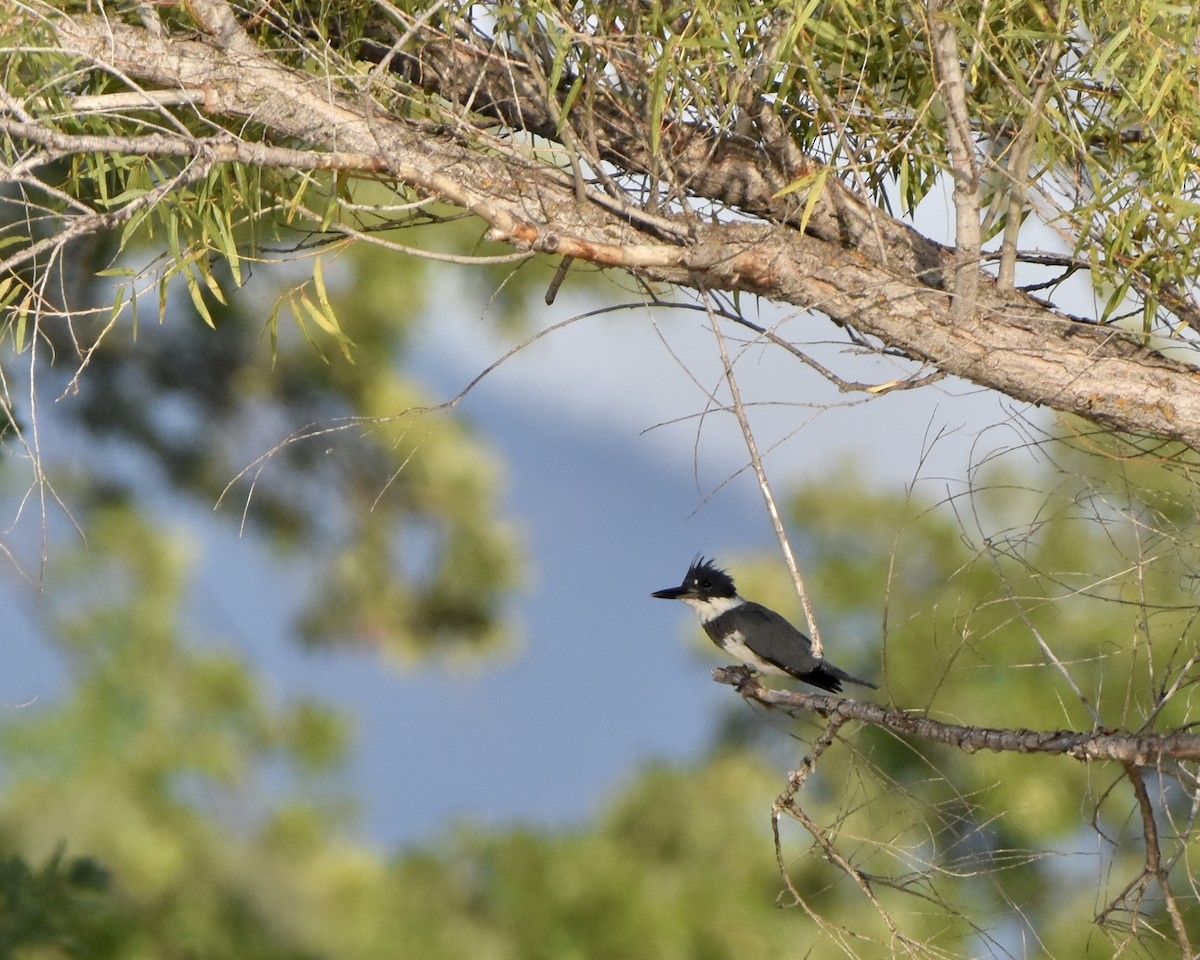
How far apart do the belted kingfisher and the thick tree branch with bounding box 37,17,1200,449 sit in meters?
0.59

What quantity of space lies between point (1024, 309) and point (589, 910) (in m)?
2.24

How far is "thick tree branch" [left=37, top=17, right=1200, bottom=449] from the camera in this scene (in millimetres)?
1072

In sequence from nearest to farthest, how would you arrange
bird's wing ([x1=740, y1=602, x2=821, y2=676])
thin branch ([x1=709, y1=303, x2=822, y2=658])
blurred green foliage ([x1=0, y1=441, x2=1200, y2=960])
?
thin branch ([x1=709, y1=303, x2=822, y2=658]), bird's wing ([x1=740, y1=602, x2=821, y2=676]), blurred green foliage ([x1=0, y1=441, x2=1200, y2=960])

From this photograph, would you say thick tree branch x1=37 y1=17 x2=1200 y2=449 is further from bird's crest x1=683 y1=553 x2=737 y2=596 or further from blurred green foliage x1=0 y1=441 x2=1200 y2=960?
blurred green foliage x1=0 y1=441 x2=1200 y2=960

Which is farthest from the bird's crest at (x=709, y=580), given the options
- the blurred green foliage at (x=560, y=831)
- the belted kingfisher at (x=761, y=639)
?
the blurred green foliage at (x=560, y=831)

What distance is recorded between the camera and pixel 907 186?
1285 mm

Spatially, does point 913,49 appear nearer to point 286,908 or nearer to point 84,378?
point 84,378

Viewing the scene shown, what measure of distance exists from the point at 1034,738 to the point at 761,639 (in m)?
0.71

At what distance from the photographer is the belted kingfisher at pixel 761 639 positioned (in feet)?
5.51

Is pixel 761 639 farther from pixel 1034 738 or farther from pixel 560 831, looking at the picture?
pixel 560 831

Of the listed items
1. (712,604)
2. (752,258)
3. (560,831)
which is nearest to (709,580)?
(712,604)

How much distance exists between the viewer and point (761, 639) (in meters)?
1.70

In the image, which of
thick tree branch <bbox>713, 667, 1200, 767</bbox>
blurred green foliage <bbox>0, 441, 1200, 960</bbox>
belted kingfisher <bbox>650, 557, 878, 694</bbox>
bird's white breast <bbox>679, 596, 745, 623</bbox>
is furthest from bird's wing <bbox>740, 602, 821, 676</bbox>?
blurred green foliage <bbox>0, 441, 1200, 960</bbox>

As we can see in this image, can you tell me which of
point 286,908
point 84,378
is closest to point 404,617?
point 286,908
